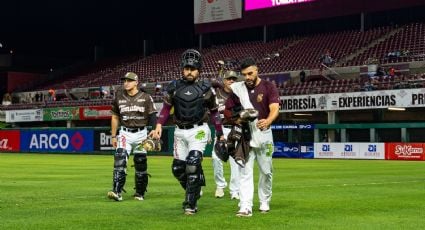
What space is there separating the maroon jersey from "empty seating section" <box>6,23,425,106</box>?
3079cm

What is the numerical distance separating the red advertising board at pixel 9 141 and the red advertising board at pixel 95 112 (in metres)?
5.60

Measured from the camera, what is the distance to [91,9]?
6581cm

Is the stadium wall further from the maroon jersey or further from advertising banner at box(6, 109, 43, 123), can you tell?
the maroon jersey

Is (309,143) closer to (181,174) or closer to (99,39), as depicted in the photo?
(181,174)

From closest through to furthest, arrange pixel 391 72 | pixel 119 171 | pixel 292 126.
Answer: pixel 119 171 → pixel 391 72 → pixel 292 126

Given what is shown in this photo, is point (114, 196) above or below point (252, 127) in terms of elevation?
below

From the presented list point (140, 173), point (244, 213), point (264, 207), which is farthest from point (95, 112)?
point (244, 213)

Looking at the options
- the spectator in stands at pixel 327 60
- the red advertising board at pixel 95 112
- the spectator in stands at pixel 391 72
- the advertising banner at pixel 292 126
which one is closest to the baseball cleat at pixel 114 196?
the advertising banner at pixel 292 126

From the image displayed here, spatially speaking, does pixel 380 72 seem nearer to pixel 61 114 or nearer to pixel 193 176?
pixel 61 114

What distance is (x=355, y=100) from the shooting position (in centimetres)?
4022

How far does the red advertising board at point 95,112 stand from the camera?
52575 millimetres

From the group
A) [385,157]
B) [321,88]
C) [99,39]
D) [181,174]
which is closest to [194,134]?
[181,174]

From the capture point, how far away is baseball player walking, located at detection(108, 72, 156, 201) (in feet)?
39.7

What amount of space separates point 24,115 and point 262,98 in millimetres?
52254
